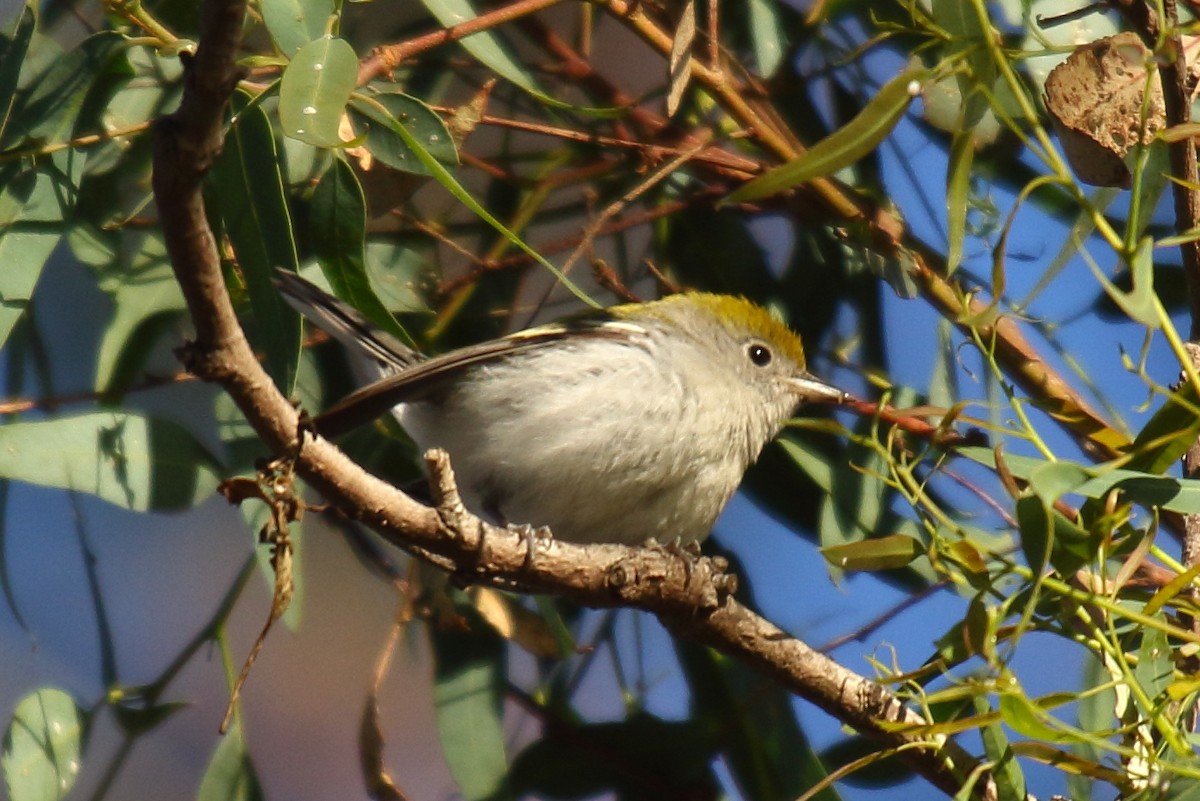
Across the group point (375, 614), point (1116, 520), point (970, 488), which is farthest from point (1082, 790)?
point (375, 614)

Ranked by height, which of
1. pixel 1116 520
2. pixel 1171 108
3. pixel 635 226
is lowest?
pixel 1116 520

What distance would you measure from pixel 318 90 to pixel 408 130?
0.29 m

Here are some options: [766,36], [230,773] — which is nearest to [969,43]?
[766,36]

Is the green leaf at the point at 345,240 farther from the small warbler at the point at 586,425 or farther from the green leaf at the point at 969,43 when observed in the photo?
the green leaf at the point at 969,43

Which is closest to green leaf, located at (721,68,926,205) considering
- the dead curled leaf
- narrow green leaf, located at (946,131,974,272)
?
narrow green leaf, located at (946,131,974,272)

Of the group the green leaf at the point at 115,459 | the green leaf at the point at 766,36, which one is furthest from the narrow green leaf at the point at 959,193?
the green leaf at the point at 115,459

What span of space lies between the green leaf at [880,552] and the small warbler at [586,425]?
0.62 meters

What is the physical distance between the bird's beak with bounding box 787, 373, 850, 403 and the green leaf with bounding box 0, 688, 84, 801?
1215 millimetres

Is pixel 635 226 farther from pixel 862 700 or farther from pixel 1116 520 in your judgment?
pixel 1116 520

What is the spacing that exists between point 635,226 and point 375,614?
1.06 meters

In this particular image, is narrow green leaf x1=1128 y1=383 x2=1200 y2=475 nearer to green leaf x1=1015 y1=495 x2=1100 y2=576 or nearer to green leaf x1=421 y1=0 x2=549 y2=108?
green leaf x1=1015 y1=495 x2=1100 y2=576

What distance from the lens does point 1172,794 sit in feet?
4.31

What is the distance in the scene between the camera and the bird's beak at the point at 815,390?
7.50 ft

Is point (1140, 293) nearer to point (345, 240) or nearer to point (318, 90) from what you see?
point (318, 90)
